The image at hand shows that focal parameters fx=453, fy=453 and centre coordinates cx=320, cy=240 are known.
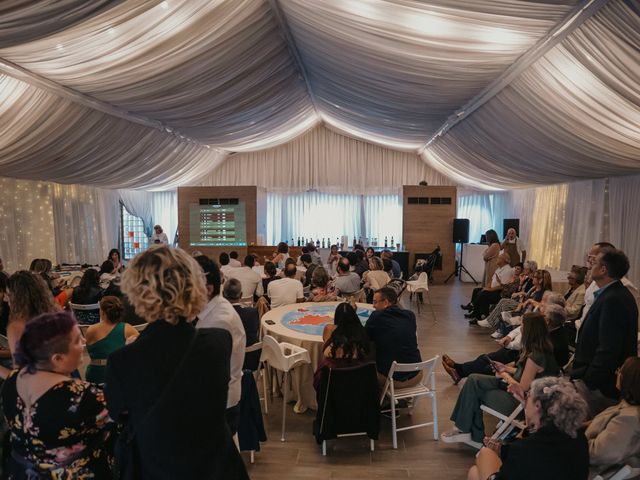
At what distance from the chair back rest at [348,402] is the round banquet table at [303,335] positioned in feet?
2.25

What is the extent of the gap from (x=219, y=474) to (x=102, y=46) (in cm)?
503

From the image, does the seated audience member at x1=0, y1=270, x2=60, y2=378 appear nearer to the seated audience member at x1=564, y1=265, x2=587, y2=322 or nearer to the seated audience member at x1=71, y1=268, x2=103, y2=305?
the seated audience member at x1=71, y1=268, x2=103, y2=305

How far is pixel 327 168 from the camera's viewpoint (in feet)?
49.8

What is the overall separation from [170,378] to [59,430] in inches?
26.3

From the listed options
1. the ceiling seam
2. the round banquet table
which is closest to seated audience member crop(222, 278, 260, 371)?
the round banquet table

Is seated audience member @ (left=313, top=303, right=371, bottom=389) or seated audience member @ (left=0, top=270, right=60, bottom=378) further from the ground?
seated audience member @ (left=0, top=270, right=60, bottom=378)

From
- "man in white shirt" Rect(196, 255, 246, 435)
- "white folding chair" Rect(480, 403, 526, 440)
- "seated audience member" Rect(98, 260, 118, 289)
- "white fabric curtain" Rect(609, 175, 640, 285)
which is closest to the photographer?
"man in white shirt" Rect(196, 255, 246, 435)

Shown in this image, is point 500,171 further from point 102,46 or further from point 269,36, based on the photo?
point 102,46

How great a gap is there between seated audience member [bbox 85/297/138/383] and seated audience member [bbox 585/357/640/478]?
2.97 m

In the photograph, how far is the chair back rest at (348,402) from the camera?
3.27 metres

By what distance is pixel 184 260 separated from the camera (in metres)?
1.48

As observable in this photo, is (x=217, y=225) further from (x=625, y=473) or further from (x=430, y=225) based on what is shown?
(x=625, y=473)

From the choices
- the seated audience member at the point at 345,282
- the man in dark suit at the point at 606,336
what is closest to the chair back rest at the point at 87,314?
the seated audience member at the point at 345,282

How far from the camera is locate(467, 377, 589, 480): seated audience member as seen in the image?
1.96m
